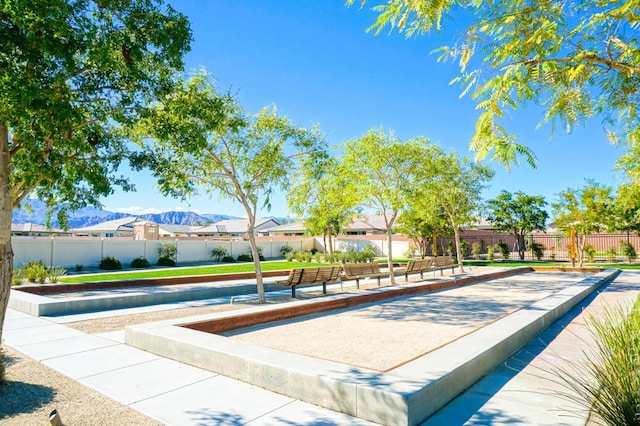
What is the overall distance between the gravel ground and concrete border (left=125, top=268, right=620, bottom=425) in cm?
134

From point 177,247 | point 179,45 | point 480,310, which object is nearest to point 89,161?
point 179,45

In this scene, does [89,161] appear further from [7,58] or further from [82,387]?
[82,387]

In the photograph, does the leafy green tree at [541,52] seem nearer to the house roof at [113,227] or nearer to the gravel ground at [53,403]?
the gravel ground at [53,403]

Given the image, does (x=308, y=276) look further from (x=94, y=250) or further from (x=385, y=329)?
(x=94, y=250)

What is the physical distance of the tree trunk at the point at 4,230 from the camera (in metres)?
5.56

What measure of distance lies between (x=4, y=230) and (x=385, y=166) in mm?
12887

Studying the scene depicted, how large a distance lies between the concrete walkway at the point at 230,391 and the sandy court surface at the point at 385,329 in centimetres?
140

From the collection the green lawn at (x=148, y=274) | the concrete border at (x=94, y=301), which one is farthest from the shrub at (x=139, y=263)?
the concrete border at (x=94, y=301)

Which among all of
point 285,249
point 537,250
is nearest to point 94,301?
point 285,249

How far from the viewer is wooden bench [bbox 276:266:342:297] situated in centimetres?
1299

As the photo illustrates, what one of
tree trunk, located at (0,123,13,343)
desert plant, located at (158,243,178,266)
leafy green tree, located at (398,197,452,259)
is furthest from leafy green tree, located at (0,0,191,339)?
leafy green tree, located at (398,197,452,259)

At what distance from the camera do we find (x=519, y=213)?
40188 millimetres

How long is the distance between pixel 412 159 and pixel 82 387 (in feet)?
44.6

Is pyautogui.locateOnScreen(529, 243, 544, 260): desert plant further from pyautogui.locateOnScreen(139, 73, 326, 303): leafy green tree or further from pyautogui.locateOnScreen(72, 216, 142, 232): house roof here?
pyautogui.locateOnScreen(72, 216, 142, 232): house roof
